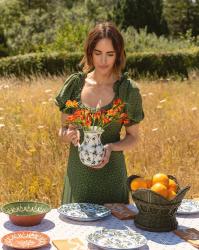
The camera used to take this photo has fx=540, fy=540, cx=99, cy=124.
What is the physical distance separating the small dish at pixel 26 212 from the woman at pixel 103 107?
15.1 inches

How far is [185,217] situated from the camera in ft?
8.10

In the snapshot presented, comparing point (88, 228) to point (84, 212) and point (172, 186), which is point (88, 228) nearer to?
point (84, 212)

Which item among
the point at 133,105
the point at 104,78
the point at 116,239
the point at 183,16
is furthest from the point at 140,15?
the point at 116,239

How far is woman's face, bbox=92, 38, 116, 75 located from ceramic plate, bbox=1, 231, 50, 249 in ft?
3.06

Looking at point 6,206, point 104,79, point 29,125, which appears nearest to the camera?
point 6,206

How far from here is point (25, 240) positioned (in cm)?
206

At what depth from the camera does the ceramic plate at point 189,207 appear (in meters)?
2.49

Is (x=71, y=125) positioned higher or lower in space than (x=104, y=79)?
lower

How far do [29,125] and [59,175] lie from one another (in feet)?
5.13

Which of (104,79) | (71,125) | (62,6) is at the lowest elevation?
(62,6)

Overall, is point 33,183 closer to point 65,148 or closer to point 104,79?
point 65,148

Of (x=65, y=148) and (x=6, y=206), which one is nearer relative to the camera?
(x=6, y=206)

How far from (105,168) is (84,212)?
42 centimetres

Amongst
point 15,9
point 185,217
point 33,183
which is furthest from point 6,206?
point 15,9
